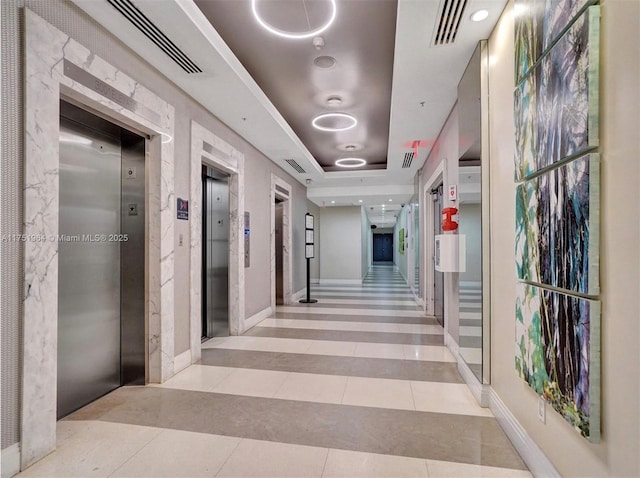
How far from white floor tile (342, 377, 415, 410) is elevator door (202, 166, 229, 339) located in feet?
9.06

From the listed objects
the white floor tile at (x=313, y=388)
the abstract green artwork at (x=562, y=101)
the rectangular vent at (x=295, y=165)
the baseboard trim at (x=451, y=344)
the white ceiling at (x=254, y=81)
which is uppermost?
the white ceiling at (x=254, y=81)

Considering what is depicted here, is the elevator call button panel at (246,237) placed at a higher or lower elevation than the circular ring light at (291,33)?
lower

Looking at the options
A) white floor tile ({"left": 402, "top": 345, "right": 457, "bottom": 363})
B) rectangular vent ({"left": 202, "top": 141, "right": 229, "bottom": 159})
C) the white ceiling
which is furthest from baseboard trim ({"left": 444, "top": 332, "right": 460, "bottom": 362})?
rectangular vent ({"left": 202, "top": 141, "right": 229, "bottom": 159})

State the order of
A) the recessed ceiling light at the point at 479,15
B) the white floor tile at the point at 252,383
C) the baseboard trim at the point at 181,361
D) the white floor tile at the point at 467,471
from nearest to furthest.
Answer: the white floor tile at the point at 467,471
the recessed ceiling light at the point at 479,15
the white floor tile at the point at 252,383
the baseboard trim at the point at 181,361

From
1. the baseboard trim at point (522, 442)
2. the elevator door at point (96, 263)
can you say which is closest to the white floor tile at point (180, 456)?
the elevator door at point (96, 263)

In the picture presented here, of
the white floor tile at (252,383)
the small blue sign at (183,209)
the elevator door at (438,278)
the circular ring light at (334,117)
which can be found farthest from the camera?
the elevator door at (438,278)

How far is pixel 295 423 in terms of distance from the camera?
274 centimetres

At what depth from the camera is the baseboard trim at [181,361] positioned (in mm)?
3838

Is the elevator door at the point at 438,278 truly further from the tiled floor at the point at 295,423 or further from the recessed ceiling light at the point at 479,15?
the recessed ceiling light at the point at 479,15

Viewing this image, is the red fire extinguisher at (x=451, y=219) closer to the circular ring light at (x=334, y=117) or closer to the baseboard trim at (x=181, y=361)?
the circular ring light at (x=334, y=117)

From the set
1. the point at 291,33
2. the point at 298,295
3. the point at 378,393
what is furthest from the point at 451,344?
the point at 298,295

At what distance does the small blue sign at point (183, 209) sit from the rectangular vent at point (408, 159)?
4454mm

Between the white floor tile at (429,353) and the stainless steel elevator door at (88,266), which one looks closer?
the stainless steel elevator door at (88,266)

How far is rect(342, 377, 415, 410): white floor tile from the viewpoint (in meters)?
3.08
